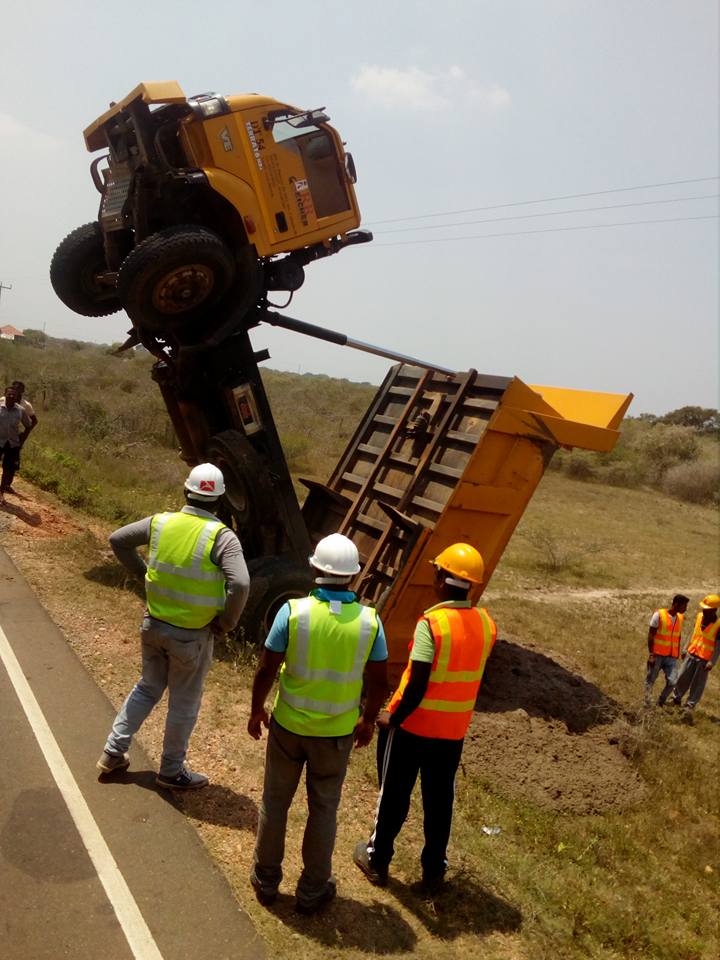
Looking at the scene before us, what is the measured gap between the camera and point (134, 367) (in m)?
32.2

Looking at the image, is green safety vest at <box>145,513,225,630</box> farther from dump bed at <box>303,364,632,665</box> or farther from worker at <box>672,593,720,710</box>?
worker at <box>672,593,720,710</box>

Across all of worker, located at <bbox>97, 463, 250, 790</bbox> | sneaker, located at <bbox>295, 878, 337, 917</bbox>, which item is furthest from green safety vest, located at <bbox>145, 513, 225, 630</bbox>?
sneaker, located at <bbox>295, 878, 337, 917</bbox>

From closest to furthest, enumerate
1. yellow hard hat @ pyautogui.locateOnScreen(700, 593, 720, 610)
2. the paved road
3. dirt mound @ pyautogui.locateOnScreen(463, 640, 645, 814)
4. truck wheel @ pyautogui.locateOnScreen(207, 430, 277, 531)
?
the paved road < dirt mound @ pyautogui.locateOnScreen(463, 640, 645, 814) < truck wheel @ pyautogui.locateOnScreen(207, 430, 277, 531) < yellow hard hat @ pyautogui.locateOnScreen(700, 593, 720, 610)

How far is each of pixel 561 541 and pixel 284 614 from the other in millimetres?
13691

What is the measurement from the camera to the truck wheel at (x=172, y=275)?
5.63 metres

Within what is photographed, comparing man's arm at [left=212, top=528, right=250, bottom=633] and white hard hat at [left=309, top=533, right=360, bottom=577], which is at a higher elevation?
white hard hat at [left=309, top=533, right=360, bottom=577]

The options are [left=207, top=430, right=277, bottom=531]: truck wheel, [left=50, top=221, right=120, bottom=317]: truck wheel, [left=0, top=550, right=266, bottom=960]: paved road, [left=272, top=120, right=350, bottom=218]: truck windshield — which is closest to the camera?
[left=0, top=550, right=266, bottom=960]: paved road

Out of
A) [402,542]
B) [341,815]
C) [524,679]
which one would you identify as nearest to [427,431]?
[402,542]

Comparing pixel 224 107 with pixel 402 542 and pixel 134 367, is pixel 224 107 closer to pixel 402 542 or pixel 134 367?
pixel 402 542

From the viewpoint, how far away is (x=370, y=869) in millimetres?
3781

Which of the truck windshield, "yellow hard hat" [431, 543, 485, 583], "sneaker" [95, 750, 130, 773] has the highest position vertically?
the truck windshield

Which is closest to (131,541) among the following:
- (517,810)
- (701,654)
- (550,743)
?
(517,810)

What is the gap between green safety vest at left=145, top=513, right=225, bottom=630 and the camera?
12.5 feet

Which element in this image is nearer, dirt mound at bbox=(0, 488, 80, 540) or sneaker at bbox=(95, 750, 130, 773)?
sneaker at bbox=(95, 750, 130, 773)
